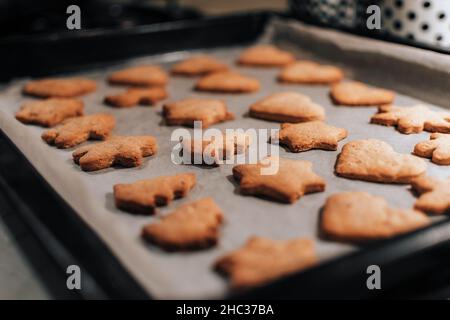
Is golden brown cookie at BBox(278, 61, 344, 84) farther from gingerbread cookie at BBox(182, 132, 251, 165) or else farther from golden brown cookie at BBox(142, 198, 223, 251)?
golden brown cookie at BBox(142, 198, 223, 251)

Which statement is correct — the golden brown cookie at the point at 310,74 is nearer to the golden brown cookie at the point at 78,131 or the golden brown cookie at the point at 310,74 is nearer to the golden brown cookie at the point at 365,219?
the golden brown cookie at the point at 78,131

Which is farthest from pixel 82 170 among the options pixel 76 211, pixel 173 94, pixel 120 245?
pixel 173 94

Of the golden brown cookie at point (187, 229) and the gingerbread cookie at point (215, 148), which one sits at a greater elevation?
the gingerbread cookie at point (215, 148)

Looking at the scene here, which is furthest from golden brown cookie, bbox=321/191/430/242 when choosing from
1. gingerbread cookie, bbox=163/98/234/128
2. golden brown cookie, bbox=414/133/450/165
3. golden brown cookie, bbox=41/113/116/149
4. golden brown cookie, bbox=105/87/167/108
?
golden brown cookie, bbox=105/87/167/108

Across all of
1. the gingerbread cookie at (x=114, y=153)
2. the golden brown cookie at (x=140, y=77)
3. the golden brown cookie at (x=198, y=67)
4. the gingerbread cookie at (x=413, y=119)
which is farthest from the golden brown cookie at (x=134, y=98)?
the gingerbread cookie at (x=413, y=119)

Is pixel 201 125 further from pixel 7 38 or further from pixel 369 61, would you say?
pixel 7 38

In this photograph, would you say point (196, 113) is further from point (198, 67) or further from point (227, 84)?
point (198, 67)
